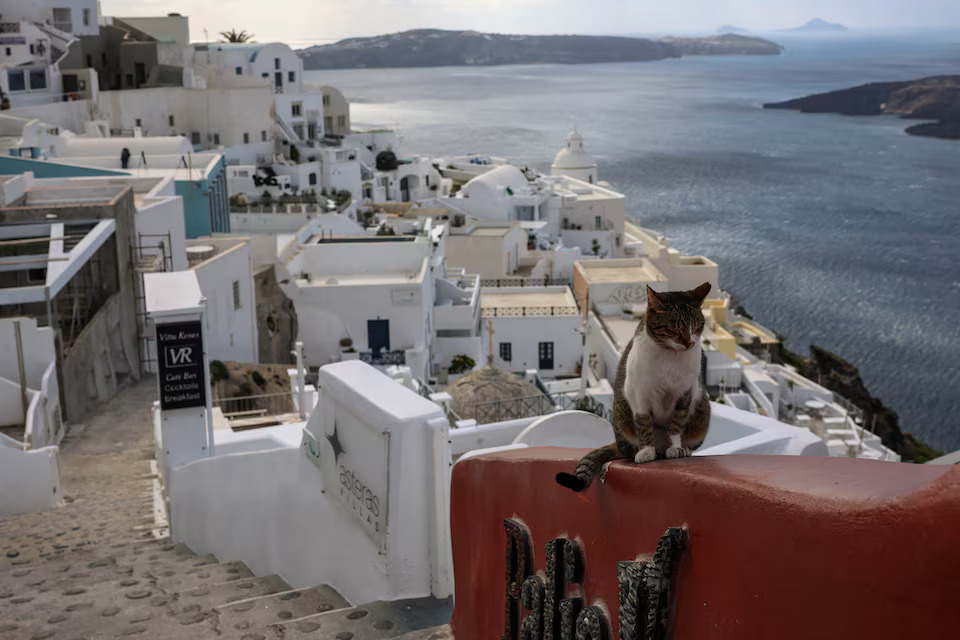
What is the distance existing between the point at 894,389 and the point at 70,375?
112 feet

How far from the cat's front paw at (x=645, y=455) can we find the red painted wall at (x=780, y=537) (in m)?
0.05

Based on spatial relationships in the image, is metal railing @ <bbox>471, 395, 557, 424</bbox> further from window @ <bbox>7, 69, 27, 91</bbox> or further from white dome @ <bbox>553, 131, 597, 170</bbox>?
white dome @ <bbox>553, 131, 597, 170</bbox>

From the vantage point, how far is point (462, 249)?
35.8m

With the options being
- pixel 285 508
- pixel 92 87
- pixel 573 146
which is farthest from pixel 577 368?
pixel 573 146

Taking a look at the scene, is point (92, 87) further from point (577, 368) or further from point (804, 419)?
point (804, 419)

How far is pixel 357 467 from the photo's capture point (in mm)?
7789

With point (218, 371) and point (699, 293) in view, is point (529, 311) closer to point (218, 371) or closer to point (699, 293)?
point (218, 371)

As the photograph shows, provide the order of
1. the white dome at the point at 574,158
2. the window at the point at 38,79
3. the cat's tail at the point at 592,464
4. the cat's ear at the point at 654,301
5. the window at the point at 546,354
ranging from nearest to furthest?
the cat's ear at the point at 654,301 → the cat's tail at the point at 592,464 → the window at the point at 546,354 → the window at the point at 38,79 → the white dome at the point at 574,158

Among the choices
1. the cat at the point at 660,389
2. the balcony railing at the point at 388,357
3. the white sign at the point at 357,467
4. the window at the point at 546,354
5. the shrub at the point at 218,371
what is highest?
the cat at the point at 660,389

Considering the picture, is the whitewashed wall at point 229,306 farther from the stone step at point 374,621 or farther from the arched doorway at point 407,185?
the arched doorway at point 407,185

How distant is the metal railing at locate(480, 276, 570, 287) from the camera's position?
1368 inches

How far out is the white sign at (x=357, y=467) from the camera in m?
7.38

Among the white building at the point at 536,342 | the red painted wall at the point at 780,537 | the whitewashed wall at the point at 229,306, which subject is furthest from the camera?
Result: the white building at the point at 536,342

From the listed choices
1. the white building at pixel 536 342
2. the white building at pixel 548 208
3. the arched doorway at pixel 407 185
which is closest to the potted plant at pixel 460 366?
the white building at pixel 536 342
